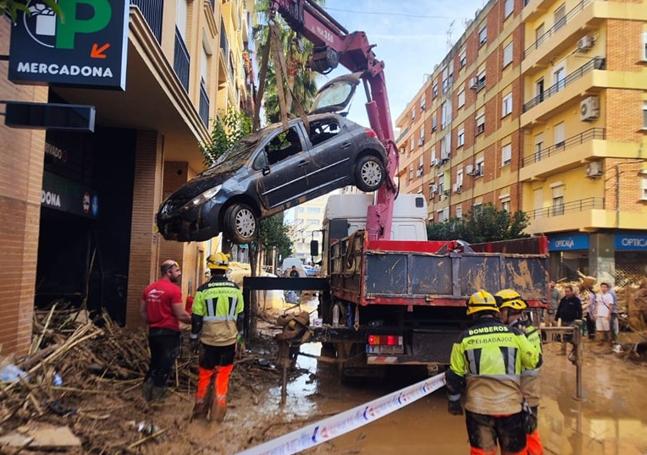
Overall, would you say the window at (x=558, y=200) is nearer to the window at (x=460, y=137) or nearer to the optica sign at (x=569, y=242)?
the optica sign at (x=569, y=242)

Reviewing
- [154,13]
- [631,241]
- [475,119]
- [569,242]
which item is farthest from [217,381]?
[475,119]

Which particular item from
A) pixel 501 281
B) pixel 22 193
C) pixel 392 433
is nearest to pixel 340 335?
pixel 392 433

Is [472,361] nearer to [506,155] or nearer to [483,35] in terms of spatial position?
[506,155]

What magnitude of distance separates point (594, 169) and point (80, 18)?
844 inches

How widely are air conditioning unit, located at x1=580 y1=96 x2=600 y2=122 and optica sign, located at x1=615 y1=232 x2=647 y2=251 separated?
4811 millimetres

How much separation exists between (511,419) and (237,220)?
4.91m

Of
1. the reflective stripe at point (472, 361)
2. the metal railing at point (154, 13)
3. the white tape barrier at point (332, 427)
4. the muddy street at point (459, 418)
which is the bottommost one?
the muddy street at point (459, 418)

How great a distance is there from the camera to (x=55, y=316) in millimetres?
7641

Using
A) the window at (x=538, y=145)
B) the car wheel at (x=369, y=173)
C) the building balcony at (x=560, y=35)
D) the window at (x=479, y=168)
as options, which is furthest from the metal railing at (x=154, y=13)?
the window at (x=479, y=168)

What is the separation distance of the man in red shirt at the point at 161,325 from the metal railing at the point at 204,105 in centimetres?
967

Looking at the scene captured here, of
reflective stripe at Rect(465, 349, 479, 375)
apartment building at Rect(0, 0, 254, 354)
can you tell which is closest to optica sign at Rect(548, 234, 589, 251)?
apartment building at Rect(0, 0, 254, 354)

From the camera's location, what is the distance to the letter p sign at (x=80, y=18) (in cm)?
460

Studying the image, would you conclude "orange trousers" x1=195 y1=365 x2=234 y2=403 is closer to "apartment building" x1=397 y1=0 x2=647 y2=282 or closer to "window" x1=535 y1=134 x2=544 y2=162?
"apartment building" x1=397 y1=0 x2=647 y2=282

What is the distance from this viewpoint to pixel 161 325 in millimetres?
6020
